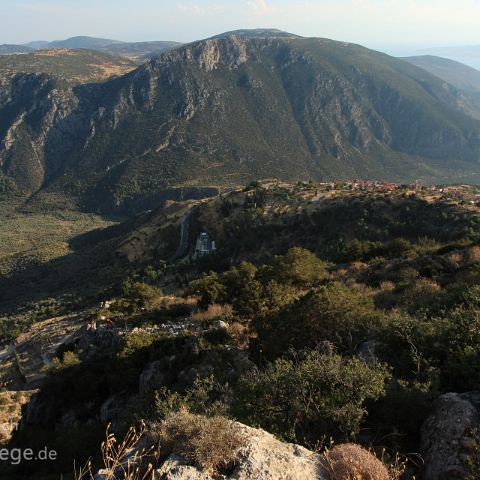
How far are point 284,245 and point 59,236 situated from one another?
377 feet

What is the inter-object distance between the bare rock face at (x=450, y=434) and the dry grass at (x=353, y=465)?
1.20 metres

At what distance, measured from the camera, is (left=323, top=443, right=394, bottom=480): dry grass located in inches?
238

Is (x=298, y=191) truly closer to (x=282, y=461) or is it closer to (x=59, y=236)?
(x=282, y=461)

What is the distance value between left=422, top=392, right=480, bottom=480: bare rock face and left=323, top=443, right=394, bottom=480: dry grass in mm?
1203

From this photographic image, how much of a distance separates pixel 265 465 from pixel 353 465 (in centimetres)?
133

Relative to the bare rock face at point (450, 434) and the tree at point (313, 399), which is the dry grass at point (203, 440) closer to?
the tree at point (313, 399)

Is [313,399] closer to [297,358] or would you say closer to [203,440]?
[203,440]

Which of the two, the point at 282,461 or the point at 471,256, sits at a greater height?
the point at 282,461

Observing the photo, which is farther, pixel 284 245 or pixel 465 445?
pixel 284 245

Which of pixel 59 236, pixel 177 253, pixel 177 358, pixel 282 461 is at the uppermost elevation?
pixel 282 461

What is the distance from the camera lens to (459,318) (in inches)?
442

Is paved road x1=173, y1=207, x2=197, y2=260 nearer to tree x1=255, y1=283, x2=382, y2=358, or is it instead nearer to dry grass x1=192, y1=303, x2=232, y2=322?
dry grass x1=192, y1=303, x2=232, y2=322

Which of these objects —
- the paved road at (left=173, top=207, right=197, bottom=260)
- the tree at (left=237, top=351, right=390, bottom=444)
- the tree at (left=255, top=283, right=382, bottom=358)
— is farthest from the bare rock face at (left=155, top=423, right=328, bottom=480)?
the paved road at (left=173, top=207, right=197, bottom=260)

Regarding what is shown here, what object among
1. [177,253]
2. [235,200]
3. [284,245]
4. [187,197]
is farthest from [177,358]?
[187,197]
